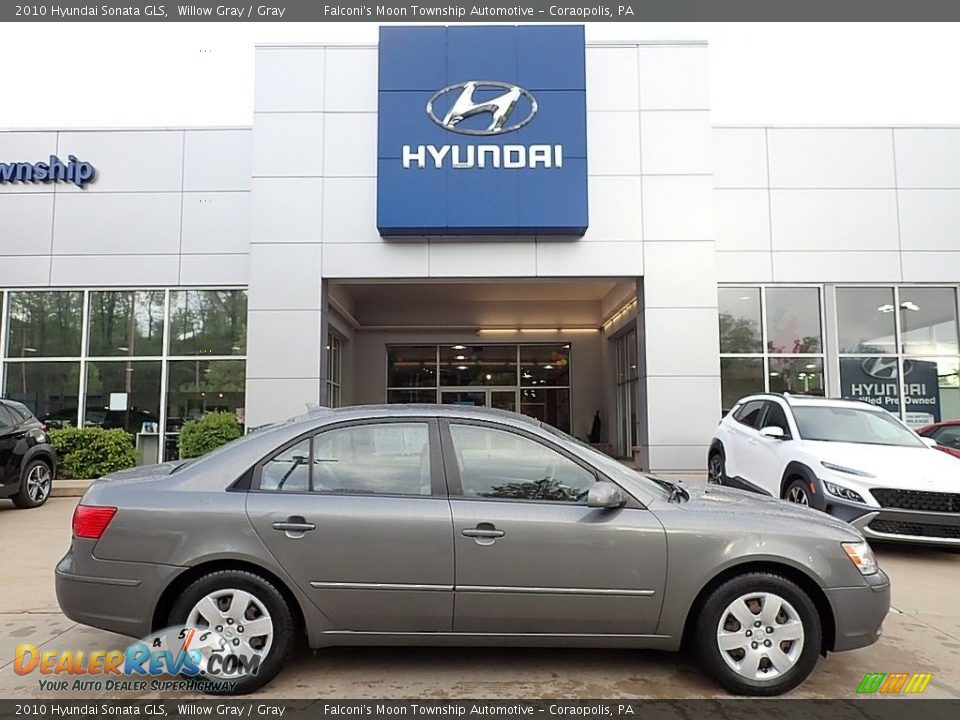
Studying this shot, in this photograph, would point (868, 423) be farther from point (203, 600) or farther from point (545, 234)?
point (203, 600)

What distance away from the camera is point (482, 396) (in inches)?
785

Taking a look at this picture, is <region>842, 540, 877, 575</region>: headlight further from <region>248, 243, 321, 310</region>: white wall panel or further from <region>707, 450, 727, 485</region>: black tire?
<region>248, 243, 321, 310</region>: white wall panel

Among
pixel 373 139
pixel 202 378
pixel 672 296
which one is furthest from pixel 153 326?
pixel 672 296

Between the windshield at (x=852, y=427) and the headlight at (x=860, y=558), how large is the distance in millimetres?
4161

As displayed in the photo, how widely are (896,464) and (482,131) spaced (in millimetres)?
8934

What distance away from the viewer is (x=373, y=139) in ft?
41.6

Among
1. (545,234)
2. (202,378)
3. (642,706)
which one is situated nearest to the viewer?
(642,706)

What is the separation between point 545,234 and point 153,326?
857cm

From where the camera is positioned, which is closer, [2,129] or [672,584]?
[672,584]

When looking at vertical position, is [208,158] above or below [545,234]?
above

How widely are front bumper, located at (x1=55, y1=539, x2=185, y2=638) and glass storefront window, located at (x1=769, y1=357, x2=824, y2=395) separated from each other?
508 inches

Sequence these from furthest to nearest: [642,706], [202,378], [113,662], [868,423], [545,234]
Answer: [202,378] → [545,234] → [868,423] → [113,662] → [642,706]

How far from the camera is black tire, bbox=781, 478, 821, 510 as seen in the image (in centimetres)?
673

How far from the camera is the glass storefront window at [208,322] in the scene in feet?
45.8
